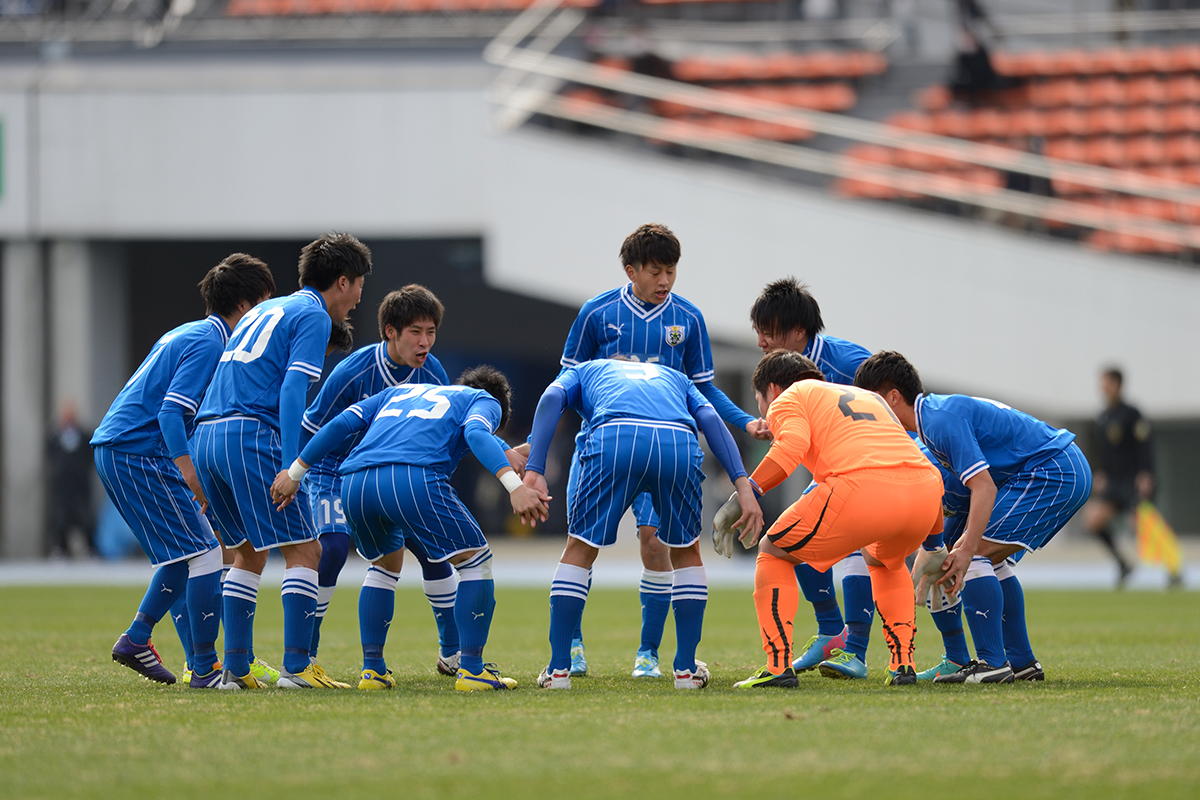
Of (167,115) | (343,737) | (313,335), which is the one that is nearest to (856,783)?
(343,737)

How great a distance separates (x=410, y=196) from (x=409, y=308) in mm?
12803

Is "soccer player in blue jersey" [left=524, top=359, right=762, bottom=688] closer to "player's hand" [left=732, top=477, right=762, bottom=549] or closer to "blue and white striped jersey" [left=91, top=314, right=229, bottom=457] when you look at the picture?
"player's hand" [left=732, top=477, right=762, bottom=549]

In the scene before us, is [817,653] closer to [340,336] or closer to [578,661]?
[578,661]

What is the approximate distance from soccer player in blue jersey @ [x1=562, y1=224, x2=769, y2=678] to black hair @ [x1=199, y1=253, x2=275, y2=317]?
1.53m

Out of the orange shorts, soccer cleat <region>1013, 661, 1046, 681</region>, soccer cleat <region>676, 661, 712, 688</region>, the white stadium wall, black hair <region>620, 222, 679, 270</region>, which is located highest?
the white stadium wall

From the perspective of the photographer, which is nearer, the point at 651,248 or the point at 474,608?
the point at 474,608

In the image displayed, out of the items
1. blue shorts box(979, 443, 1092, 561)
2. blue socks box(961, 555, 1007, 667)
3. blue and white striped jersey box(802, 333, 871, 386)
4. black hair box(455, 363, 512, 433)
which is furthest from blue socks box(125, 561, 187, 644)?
blue shorts box(979, 443, 1092, 561)

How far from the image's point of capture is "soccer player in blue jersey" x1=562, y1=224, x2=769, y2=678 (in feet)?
19.8

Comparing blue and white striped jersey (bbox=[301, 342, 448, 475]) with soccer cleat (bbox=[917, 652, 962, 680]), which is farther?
blue and white striped jersey (bbox=[301, 342, 448, 475])

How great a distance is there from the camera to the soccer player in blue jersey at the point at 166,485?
5551 mm

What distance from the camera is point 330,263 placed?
5730 mm

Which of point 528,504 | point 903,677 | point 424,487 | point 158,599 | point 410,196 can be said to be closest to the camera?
point 528,504

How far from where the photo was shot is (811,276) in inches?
682

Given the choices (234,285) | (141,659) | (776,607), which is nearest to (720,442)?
(776,607)
